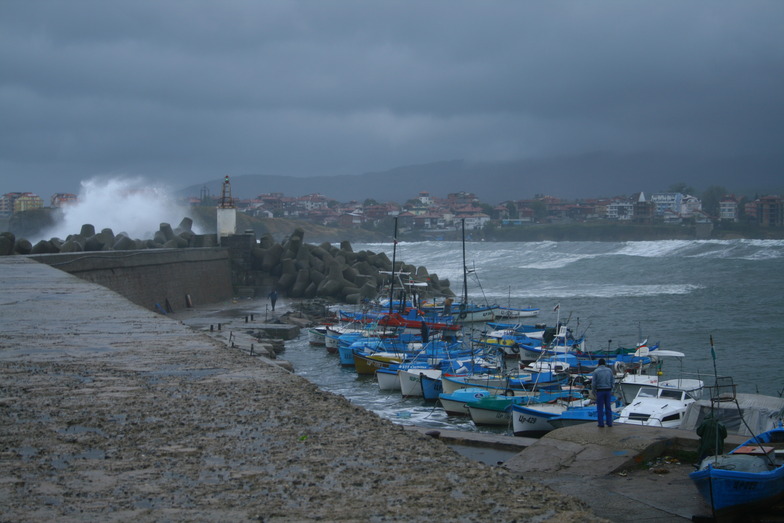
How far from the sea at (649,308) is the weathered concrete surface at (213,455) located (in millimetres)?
6662

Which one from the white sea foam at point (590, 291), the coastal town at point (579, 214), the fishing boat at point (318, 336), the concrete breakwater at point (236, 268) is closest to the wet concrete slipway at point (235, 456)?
the fishing boat at point (318, 336)

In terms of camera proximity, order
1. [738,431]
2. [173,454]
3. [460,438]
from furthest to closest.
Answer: [738,431], [460,438], [173,454]

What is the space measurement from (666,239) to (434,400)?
120676 millimetres

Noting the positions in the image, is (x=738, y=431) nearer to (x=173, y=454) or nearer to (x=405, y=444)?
(x=405, y=444)

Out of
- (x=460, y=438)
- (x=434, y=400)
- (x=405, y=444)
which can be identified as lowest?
(x=434, y=400)

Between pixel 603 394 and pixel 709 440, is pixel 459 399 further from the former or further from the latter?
pixel 709 440

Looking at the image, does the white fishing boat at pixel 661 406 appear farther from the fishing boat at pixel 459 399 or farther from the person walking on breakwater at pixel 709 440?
the person walking on breakwater at pixel 709 440

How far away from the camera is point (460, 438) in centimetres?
952

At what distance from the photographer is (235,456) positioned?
4.76m

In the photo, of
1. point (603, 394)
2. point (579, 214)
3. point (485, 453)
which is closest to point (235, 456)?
point (485, 453)

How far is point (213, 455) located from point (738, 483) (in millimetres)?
4783

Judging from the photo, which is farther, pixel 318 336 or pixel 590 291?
pixel 590 291

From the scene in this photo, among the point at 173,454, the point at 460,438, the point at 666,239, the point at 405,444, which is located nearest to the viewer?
the point at 173,454

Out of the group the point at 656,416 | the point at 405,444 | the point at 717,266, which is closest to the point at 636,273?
the point at 717,266
